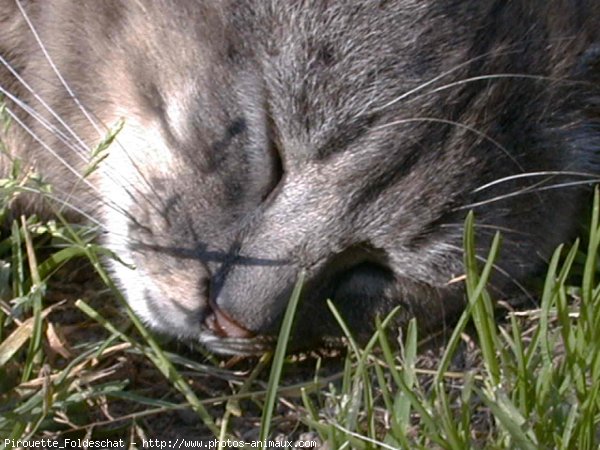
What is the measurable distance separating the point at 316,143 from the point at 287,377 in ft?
1.49

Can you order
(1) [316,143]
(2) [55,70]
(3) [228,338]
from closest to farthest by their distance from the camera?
1. (1) [316,143]
2. (3) [228,338]
3. (2) [55,70]

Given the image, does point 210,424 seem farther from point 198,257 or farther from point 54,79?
point 54,79

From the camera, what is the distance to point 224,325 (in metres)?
1.81

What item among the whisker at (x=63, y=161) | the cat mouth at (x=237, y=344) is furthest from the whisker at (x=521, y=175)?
the whisker at (x=63, y=161)

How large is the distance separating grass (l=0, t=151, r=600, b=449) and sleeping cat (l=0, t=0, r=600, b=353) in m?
0.08

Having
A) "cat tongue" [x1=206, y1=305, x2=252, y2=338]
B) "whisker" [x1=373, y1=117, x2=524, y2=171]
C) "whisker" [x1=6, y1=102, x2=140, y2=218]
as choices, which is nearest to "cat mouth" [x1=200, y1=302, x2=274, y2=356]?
"cat tongue" [x1=206, y1=305, x2=252, y2=338]

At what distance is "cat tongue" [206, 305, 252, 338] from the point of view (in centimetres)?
180

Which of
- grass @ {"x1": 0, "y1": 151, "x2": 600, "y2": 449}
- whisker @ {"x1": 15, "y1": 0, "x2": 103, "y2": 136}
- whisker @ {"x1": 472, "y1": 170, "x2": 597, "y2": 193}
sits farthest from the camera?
whisker @ {"x1": 15, "y1": 0, "x2": 103, "y2": 136}

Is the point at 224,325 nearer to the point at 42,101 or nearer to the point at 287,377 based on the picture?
the point at 287,377

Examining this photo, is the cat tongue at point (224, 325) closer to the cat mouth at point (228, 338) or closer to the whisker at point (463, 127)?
the cat mouth at point (228, 338)

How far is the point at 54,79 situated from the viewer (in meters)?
2.01

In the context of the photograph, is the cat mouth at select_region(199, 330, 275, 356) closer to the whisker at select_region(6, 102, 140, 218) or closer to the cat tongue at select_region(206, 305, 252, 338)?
the cat tongue at select_region(206, 305, 252, 338)

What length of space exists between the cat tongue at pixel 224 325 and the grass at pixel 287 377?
0.31ft

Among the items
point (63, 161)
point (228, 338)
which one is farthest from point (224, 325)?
point (63, 161)
